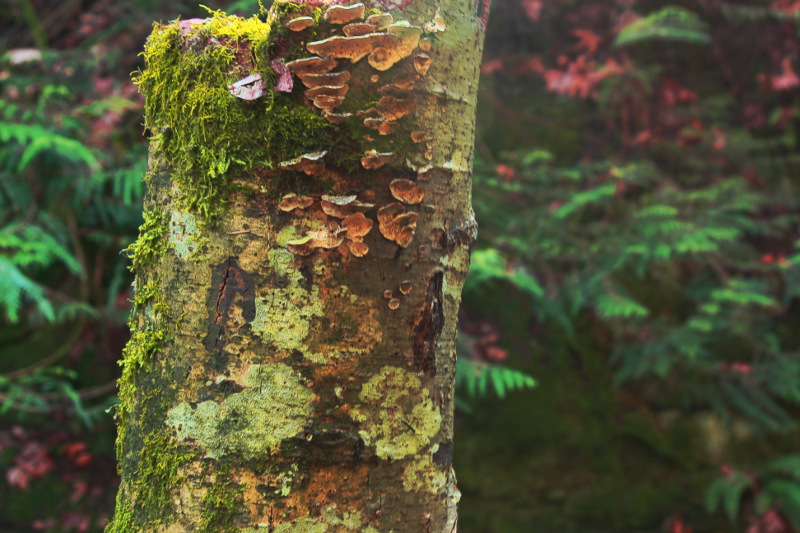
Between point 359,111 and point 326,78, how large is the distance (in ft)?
0.19

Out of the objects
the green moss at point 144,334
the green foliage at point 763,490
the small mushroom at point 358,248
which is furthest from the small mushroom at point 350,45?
the green foliage at point 763,490

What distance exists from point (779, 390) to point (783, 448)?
0.59m

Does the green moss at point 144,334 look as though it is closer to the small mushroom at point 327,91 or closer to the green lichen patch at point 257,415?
the green lichen patch at point 257,415

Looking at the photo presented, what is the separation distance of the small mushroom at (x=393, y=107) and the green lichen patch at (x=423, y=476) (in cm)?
48

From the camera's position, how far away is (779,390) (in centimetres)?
297

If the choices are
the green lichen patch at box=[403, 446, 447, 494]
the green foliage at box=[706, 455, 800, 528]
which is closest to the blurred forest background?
the green foliage at box=[706, 455, 800, 528]

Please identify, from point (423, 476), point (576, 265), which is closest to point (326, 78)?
point (423, 476)

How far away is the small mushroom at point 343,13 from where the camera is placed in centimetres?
72

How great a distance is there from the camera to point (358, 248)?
2.45ft

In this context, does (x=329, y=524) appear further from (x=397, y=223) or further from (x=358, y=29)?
(x=358, y=29)

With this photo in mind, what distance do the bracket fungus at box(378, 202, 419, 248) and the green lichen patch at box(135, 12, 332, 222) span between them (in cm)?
13

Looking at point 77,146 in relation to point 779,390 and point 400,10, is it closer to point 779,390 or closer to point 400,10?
point 400,10

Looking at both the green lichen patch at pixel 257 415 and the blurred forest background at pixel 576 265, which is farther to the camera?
the blurred forest background at pixel 576 265

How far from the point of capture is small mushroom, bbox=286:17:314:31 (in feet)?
2.36
